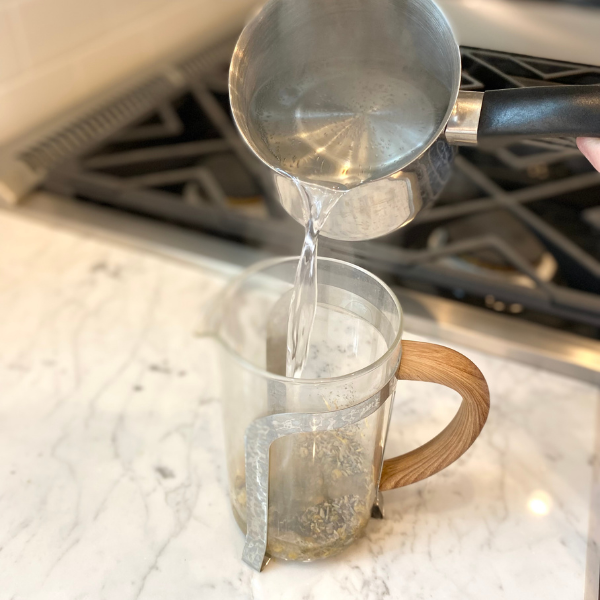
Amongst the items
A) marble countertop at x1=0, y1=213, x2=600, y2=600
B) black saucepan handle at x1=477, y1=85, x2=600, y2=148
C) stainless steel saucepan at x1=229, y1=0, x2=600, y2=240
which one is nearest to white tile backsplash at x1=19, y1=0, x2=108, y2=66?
marble countertop at x1=0, y1=213, x2=600, y2=600

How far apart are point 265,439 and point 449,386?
10 centimetres

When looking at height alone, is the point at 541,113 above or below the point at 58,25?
above

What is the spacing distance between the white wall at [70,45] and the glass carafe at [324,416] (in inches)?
20.1

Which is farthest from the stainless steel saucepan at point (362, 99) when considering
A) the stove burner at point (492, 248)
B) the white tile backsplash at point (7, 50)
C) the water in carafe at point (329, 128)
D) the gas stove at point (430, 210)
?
the white tile backsplash at point (7, 50)

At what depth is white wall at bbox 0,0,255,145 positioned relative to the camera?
718 mm

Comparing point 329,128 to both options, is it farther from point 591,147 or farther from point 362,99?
point 591,147

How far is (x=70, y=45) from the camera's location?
2.58 ft

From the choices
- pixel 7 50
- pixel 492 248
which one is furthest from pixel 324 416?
pixel 7 50

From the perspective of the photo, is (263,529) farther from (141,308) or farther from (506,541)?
(141,308)

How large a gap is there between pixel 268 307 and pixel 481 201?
35 cm

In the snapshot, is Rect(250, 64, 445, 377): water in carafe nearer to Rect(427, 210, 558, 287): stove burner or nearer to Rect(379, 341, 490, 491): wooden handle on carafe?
Rect(379, 341, 490, 491): wooden handle on carafe

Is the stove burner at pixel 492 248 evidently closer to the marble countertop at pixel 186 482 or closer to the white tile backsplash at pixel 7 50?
the marble countertop at pixel 186 482

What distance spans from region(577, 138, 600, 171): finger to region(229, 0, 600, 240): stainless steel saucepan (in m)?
0.02

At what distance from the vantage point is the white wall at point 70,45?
2.35 feet
